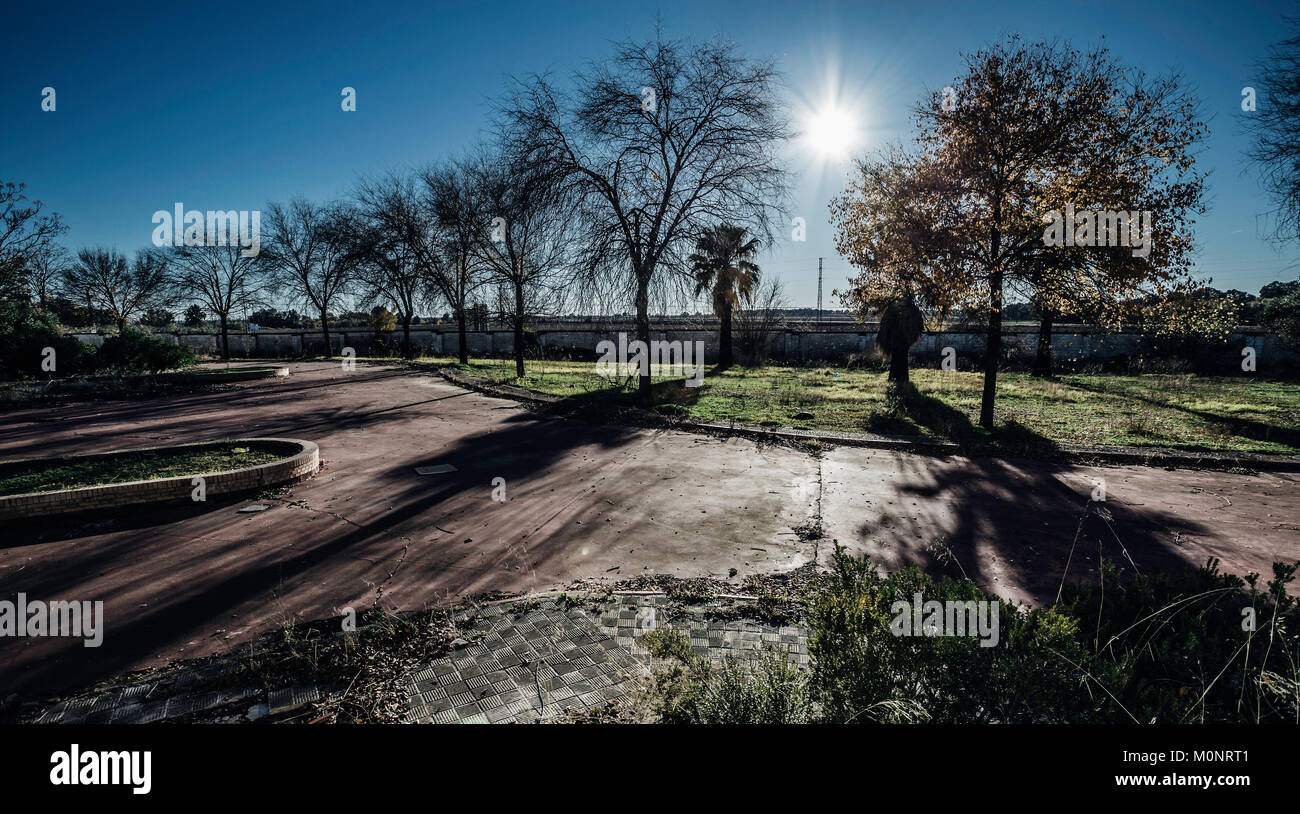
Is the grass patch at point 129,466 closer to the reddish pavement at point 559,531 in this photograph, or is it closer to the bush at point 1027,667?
the reddish pavement at point 559,531

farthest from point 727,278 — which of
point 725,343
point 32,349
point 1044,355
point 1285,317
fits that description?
point 32,349

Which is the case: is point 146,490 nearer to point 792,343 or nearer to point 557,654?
point 557,654

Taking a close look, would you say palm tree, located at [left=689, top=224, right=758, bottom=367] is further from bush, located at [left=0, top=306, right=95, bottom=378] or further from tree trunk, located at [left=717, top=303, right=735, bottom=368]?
bush, located at [left=0, top=306, right=95, bottom=378]

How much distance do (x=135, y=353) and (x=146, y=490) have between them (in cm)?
2008

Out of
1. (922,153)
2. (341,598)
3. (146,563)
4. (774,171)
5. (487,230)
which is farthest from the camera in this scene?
(487,230)

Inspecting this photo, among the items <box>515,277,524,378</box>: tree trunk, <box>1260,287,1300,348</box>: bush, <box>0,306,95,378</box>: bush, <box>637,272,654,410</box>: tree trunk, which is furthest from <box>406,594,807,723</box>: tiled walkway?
<box>1260,287,1300,348</box>: bush

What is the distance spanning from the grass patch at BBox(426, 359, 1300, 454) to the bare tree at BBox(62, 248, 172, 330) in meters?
38.3

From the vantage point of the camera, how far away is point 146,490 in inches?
260

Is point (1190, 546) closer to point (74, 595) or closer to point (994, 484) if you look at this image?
point (994, 484)

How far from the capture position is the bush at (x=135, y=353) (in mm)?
20391

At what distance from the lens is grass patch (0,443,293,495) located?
6.84 metres

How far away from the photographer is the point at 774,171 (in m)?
14.6
